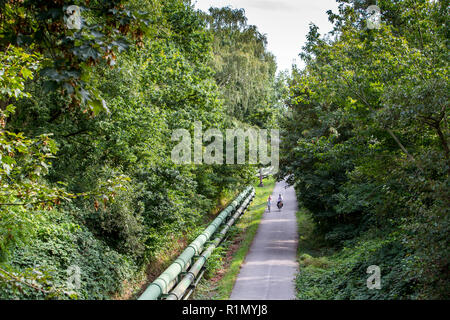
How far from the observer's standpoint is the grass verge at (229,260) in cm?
1648

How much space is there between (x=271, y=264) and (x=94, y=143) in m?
10.7

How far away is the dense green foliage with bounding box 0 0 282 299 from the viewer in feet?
14.8

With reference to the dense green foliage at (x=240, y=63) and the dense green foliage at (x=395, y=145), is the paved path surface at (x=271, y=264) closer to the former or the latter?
the dense green foliage at (x=395, y=145)

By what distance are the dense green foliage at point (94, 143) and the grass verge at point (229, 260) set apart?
2570mm

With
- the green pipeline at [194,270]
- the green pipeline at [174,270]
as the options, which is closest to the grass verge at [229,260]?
the green pipeline at [194,270]

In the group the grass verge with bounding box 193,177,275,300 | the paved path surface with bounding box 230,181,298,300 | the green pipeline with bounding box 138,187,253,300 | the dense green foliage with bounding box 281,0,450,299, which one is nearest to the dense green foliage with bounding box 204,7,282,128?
the grass verge with bounding box 193,177,275,300

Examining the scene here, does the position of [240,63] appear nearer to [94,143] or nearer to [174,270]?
[94,143]

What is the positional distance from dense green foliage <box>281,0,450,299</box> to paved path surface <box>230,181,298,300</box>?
107 cm

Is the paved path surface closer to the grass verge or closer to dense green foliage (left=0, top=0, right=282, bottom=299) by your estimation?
the grass verge

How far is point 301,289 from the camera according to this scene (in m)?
15.7

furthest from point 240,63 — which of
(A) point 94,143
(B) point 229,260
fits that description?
(A) point 94,143

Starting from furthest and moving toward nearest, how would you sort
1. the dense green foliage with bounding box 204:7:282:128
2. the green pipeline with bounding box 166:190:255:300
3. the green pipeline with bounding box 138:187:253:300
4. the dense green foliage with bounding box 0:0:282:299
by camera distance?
1. the dense green foliage with bounding box 204:7:282:128
2. the green pipeline with bounding box 166:190:255:300
3. the green pipeline with bounding box 138:187:253:300
4. the dense green foliage with bounding box 0:0:282:299
